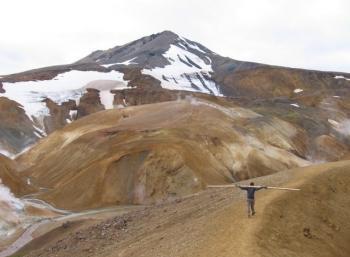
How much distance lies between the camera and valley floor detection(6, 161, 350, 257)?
82.4 feet

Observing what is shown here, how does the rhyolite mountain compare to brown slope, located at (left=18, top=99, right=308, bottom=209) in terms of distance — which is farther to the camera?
the rhyolite mountain

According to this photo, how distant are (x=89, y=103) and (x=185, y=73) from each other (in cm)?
5109

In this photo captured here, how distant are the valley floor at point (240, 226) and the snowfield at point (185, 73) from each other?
364ft

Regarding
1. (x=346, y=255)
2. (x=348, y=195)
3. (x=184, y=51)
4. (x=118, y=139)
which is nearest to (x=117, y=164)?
(x=118, y=139)

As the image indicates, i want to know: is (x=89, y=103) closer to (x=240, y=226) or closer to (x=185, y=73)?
(x=185, y=73)

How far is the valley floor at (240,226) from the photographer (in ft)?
82.4

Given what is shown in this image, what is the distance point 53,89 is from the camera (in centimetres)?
13050

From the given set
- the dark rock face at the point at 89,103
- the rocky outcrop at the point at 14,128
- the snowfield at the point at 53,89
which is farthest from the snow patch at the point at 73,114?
the rocky outcrop at the point at 14,128

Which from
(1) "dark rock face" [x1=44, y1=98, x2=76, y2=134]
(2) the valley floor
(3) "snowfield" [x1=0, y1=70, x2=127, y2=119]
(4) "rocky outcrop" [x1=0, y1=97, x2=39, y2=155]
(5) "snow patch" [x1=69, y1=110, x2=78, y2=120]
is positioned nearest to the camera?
(2) the valley floor

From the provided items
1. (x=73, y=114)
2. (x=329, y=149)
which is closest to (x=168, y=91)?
(x=73, y=114)

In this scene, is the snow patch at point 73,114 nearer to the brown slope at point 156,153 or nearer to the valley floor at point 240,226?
the brown slope at point 156,153

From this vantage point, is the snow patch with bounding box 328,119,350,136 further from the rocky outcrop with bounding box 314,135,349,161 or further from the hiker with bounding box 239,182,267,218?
the hiker with bounding box 239,182,267,218

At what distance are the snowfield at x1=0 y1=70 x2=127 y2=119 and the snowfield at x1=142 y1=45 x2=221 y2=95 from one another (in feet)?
41.7

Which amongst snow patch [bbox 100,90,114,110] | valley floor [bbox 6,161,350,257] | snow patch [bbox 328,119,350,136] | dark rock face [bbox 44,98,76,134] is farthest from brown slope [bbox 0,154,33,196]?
snow patch [bbox 100,90,114,110]
